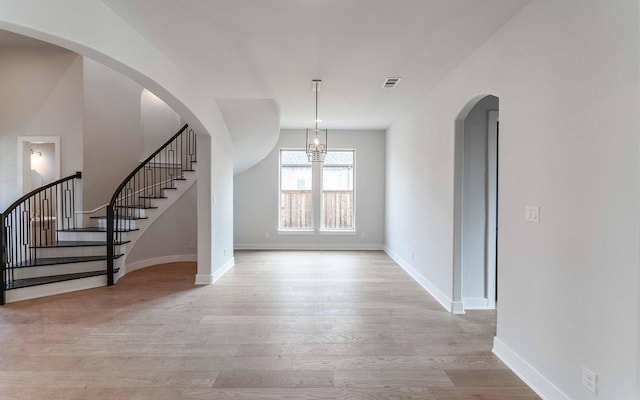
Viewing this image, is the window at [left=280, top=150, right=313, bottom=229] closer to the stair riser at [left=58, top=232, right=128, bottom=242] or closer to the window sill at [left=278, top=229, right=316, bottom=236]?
the window sill at [left=278, top=229, right=316, bottom=236]

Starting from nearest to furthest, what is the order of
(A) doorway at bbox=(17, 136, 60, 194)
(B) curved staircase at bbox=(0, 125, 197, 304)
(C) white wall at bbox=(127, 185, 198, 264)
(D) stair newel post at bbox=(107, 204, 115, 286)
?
(B) curved staircase at bbox=(0, 125, 197, 304), (D) stair newel post at bbox=(107, 204, 115, 286), (A) doorway at bbox=(17, 136, 60, 194), (C) white wall at bbox=(127, 185, 198, 264)

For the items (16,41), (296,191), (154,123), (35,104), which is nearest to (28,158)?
(35,104)

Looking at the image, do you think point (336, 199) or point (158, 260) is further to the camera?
point (336, 199)

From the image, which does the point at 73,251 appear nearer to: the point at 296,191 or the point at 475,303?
the point at 296,191

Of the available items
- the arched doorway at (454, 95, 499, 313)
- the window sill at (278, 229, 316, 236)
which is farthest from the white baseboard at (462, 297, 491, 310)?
the window sill at (278, 229, 316, 236)

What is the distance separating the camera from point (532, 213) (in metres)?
2.40

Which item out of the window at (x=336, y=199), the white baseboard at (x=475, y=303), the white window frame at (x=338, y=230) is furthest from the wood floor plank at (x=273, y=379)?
the window at (x=336, y=199)

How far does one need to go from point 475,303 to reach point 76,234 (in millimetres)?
6215

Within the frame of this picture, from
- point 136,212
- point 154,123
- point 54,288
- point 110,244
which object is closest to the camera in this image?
point 54,288

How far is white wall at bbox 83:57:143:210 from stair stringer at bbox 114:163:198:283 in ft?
3.82

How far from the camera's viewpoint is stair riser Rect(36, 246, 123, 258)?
5.02 metres

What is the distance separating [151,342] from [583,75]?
3.90 meters

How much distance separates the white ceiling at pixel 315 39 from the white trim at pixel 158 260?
11.5ft

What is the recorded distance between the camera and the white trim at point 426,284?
3914 mm
